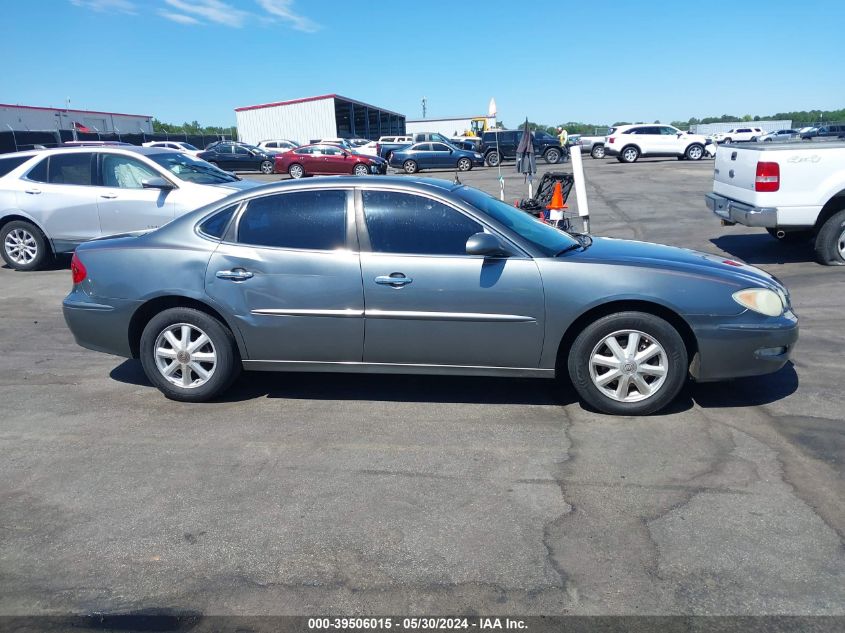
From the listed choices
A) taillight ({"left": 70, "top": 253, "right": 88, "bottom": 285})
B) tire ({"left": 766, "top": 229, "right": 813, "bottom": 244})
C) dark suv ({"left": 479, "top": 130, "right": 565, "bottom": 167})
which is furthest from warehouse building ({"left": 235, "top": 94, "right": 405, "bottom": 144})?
taillight ({"left": 70, "top": 253, "right": 88, "bottom": 285})

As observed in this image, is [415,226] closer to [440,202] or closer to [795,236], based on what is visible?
[440,202]

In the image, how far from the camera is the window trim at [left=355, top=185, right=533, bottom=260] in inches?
184

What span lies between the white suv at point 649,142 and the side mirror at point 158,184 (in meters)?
28.0

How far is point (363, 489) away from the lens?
12.4 ft

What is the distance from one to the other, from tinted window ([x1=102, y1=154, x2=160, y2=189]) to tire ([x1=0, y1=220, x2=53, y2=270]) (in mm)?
1394

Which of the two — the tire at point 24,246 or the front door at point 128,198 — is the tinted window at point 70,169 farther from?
the tire at point 24,246

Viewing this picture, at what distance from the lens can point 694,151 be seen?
113ft

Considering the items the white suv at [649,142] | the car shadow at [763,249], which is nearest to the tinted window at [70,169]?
the car shadow at [763,249]

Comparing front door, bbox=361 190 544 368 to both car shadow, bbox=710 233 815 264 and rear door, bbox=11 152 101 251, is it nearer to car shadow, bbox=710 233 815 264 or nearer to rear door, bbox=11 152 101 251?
car shadow, bbox=710 233 815 264

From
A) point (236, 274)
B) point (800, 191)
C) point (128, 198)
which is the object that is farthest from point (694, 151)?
point (236, 274)

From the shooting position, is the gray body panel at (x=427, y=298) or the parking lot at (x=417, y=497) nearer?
the parking lot at (x=417, y=497)

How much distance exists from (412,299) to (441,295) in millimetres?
196

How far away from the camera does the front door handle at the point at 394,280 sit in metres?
4.66

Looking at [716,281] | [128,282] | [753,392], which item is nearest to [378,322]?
[128,282]
